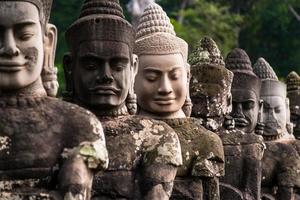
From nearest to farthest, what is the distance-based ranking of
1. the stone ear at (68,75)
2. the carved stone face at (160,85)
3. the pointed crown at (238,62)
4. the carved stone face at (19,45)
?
the carved stone face at (19,45)
the stone ear at (68,75)
the carved stone face at (160,85)
the pointed crown at (238,62)

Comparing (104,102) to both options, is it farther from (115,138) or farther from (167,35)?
(167,35)

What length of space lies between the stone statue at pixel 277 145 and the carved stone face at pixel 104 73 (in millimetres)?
5380

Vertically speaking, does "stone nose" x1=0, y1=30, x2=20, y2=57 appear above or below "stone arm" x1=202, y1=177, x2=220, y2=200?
above

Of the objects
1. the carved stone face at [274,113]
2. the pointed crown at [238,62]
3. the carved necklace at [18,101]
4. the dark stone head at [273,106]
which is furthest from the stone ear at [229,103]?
the carved necklace at [18,101]

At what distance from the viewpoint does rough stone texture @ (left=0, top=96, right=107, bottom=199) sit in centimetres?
948

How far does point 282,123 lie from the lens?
1739 centimetres

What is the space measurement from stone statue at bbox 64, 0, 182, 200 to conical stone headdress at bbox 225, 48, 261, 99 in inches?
177

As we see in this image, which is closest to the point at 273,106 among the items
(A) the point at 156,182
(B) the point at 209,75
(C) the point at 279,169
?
(C) the point at 279,169

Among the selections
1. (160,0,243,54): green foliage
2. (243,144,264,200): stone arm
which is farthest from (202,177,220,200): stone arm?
(160,0,243,54): green foliage

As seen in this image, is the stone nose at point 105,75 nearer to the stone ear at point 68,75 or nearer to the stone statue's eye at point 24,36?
the stone ear at point 68,75

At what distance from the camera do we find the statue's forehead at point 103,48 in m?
11.1

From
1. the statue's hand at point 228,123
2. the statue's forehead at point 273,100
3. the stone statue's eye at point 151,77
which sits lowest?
the statue's hand at point 228,123

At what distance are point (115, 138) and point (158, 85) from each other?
1487 mm

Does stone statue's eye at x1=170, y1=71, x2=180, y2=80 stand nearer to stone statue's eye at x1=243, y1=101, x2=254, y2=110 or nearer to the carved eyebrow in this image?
the carved eyebrow
